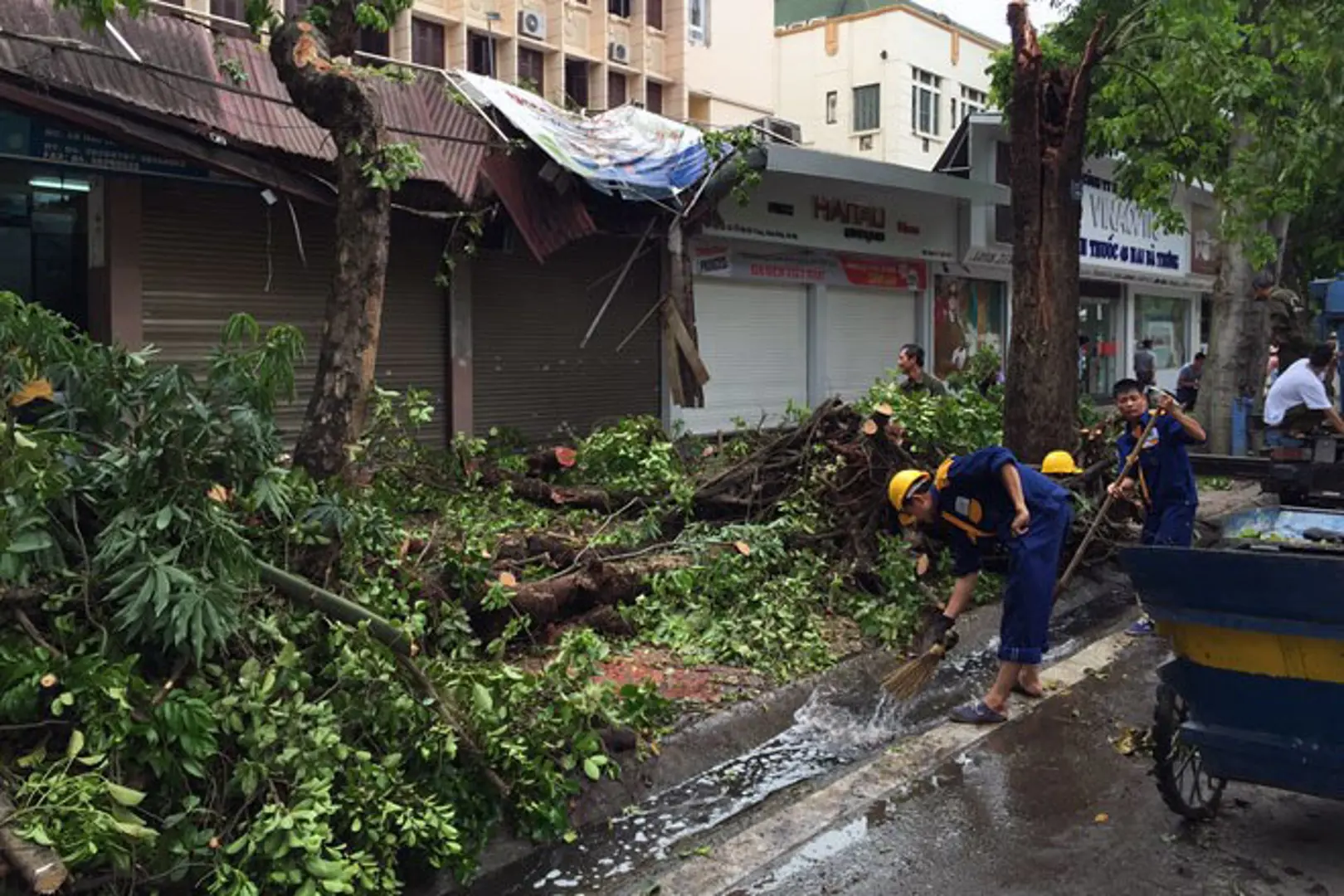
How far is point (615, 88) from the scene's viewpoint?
107 ft

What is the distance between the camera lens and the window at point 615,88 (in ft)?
106

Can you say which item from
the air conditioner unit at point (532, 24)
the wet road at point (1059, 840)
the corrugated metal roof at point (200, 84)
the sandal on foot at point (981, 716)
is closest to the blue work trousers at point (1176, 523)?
the sandal on foot at point (981, 716)

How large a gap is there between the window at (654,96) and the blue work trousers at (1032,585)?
29.7 m

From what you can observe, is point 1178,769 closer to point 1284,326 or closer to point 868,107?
point 1284,326

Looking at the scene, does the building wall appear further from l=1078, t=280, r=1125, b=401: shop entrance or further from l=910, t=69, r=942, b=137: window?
l=1078, t=280, r=1125, b=401: shop entrance

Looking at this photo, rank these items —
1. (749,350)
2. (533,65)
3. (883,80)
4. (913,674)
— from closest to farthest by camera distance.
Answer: (913,674), (749,350), (533,65), (883,80)

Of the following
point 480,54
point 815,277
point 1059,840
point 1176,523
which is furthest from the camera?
point 480,54

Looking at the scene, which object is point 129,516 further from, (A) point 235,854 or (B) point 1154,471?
(B) point 1154,471

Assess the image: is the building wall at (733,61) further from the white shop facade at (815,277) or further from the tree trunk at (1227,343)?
the tree trunk at (1227,343)

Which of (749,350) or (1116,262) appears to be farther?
(1116,262)

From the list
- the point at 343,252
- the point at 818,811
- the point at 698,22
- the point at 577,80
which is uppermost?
the point at 698,22

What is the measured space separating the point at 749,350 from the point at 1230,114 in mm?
6818

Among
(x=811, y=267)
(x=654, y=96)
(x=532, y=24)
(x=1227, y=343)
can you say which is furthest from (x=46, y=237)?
(x=654, y=96)

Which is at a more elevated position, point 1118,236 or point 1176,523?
point 1118,236
